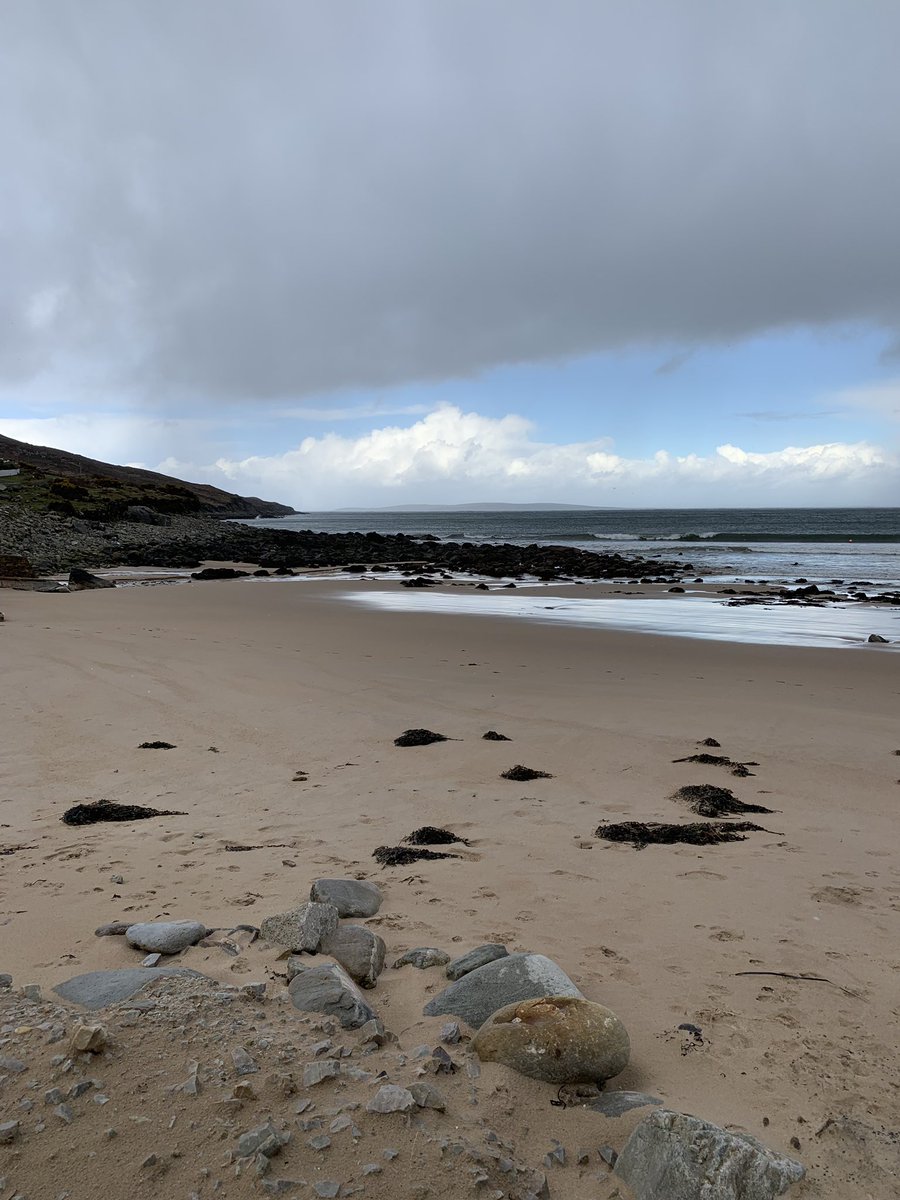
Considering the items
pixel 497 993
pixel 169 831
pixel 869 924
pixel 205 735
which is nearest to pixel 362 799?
pixel 169 831

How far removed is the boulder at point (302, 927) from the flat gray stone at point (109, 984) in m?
0.40

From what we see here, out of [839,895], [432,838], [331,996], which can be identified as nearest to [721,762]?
[839,895]

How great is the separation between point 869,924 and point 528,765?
10.4 ft

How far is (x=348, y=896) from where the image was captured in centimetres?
367

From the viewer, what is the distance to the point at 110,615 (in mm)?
15430

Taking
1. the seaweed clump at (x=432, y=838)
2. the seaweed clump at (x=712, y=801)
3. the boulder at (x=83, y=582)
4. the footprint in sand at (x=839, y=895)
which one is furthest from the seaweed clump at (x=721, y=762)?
the boulder at (x=83, y=582)

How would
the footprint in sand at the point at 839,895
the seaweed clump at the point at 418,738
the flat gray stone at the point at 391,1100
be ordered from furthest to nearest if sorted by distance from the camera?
the seaweed clump at the point at 418,738 → the footprint in sand at the point at 839,895 → the flat gray stone at the point at 391,1100

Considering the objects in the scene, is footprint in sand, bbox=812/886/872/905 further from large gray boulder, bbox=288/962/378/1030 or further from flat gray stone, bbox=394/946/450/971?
large gray boulder, bbox=288/962/378/1030

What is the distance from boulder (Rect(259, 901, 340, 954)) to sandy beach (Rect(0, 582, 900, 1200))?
126mm

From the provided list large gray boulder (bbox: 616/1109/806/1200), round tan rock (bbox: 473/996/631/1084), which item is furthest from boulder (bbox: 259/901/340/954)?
large gray boulder (bbox: 616/1109/806/1200)

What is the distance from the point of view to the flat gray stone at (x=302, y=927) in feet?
10.2

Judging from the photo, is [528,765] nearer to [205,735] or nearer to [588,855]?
[588,855]

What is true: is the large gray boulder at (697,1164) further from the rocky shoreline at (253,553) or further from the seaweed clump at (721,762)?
the rocky shoreline at (253,553)

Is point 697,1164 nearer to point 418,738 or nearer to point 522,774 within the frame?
point 522,774
